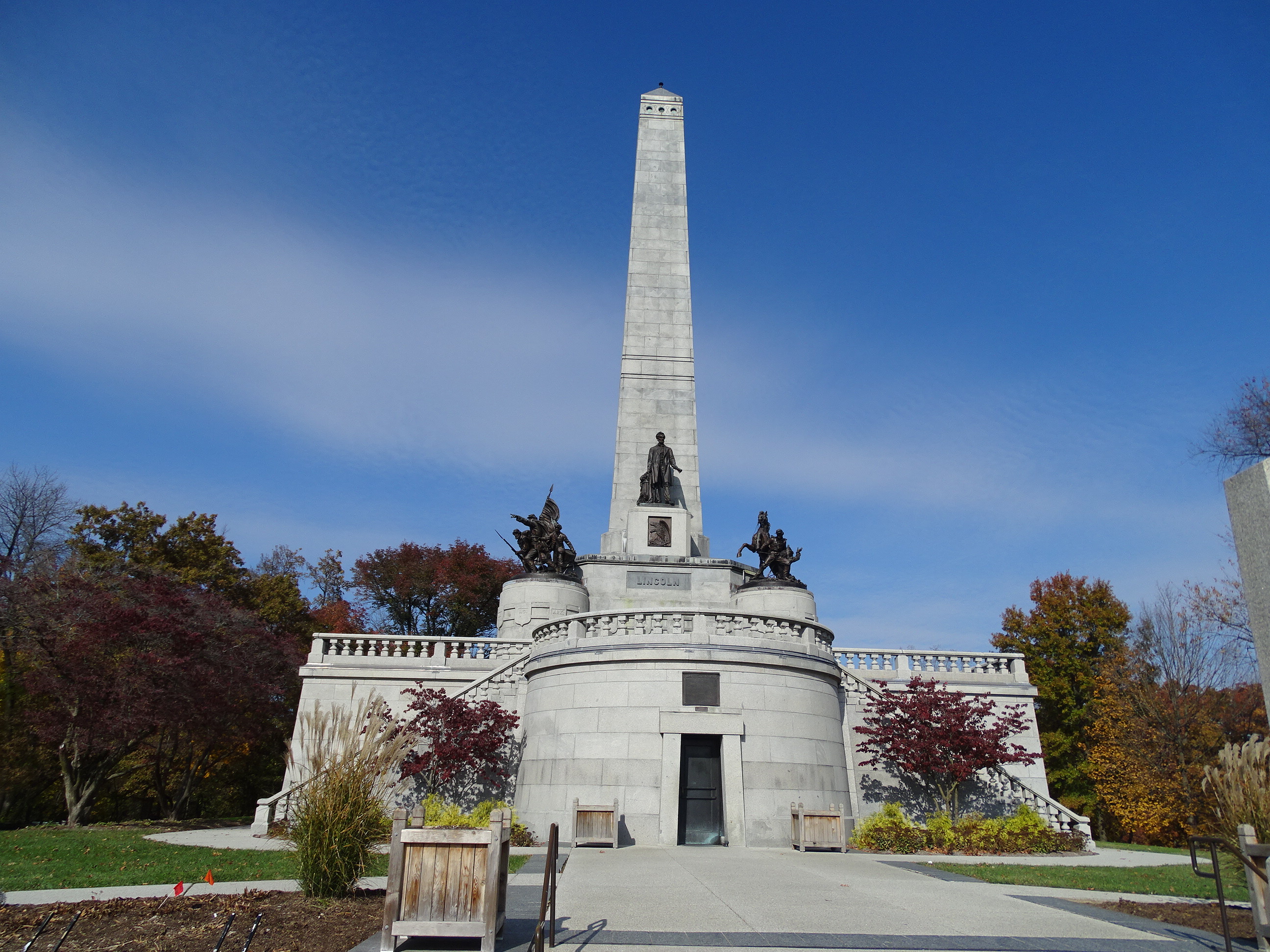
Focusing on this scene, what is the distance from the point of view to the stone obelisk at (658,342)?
31750 mm

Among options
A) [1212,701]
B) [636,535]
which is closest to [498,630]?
[636,535]

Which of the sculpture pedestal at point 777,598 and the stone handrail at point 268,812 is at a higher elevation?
the sculpture pedestal at point 777,598

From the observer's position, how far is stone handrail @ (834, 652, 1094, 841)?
20406 mm

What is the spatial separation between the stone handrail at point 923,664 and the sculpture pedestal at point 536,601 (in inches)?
350

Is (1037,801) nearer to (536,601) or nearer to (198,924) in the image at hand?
(536,601)

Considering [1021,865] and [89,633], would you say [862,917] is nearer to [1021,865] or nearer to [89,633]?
[1021,865]

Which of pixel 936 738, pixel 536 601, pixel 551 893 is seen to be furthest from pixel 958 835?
pixel 536 601

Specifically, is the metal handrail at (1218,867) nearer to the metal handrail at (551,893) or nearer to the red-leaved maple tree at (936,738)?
the metal handrail at (551,893)

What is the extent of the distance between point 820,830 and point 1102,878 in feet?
16.5

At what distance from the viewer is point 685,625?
63.2ft

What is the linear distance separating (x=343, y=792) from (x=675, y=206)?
106 feet

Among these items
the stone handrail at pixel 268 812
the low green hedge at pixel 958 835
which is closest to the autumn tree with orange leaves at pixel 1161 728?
the low green hedge at pixel 958 835

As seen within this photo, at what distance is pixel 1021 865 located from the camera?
14.9 meters

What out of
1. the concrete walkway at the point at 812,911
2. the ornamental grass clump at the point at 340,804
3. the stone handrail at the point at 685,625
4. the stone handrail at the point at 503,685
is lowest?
the concrete walkway at the point at 812,911
